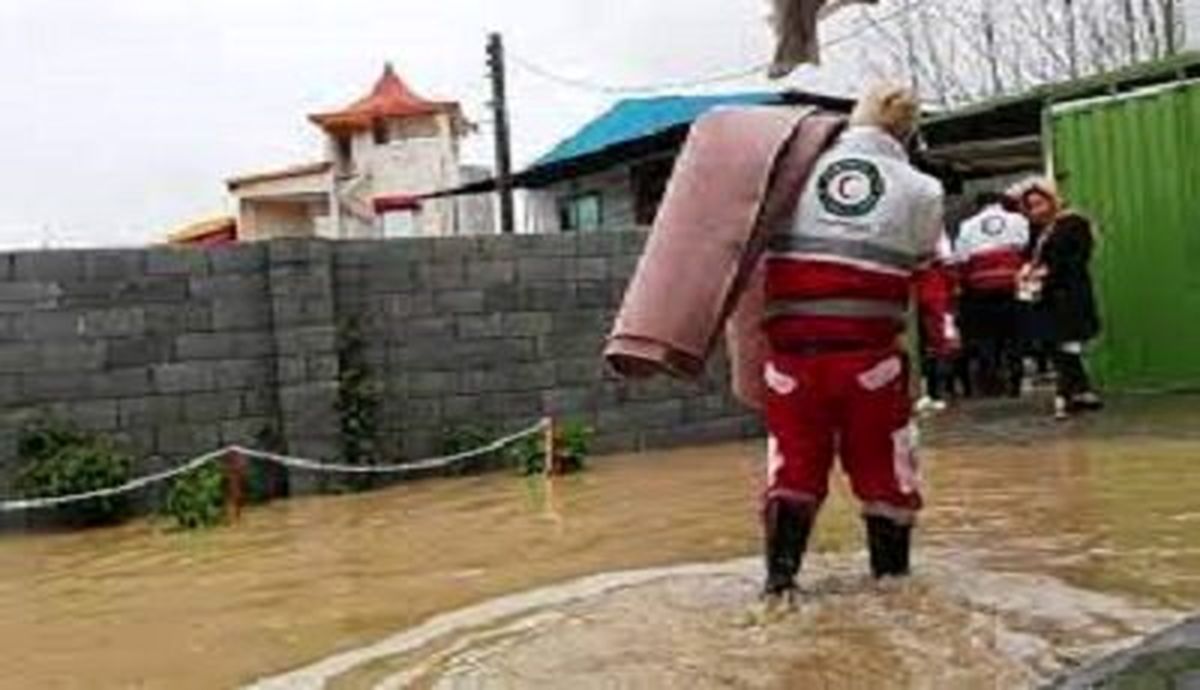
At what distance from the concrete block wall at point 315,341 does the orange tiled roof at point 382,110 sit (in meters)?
35.9

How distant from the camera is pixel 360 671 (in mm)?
5727

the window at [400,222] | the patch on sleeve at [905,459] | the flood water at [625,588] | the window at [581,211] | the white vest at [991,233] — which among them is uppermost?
the window at [400,222]

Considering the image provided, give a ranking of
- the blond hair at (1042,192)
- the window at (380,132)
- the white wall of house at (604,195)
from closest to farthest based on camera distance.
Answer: the blond hair at (1042,192)
the white wall of house at (604,195)
the window at (380,132)

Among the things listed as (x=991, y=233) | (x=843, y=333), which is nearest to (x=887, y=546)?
(x=843, y=333)

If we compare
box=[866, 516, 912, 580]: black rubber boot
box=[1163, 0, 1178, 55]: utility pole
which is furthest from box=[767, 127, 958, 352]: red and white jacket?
box=[1163, 0, 1178, 55]: utility pole

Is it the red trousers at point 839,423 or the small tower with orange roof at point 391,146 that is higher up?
the small tower with orange roof at point 391,146

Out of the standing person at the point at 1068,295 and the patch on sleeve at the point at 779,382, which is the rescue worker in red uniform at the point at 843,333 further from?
the standing person at the point at 1068,295

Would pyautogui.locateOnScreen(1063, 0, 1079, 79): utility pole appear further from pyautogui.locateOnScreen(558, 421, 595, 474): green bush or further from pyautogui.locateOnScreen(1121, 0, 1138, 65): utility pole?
pyautogui.locateOnScreen(558, 421, 595, 474): green bush

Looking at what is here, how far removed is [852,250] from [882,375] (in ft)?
1.21

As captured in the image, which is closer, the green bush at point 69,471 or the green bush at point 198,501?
the green bush at point 198,501

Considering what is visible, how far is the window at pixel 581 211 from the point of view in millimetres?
26797

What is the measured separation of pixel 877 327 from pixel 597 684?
4.67 feet

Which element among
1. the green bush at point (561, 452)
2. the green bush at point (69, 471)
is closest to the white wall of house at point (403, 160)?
the green bush at point (561, 452)

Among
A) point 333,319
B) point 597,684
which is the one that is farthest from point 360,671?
point 333,319
